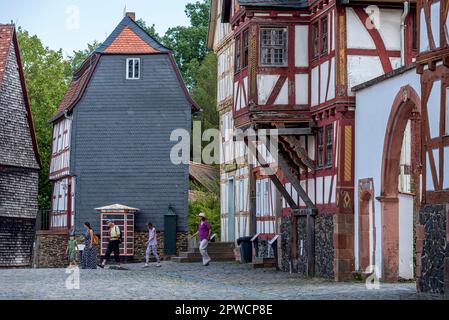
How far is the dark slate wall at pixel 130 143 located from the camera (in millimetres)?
57281

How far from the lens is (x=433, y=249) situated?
23.5 m

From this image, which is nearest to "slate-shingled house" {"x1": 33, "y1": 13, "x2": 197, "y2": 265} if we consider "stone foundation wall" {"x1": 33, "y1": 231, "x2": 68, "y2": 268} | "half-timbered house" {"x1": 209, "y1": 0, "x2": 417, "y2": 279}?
"stone foundation wall" {"x1": 33, "y1": 231, "x2": 68, "y2": 268}

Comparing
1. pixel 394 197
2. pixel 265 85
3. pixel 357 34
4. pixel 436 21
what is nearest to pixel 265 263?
pixel 265 85

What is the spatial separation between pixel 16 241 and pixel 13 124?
5.81m

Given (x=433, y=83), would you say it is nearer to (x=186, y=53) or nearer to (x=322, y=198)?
(x=322, y=198)

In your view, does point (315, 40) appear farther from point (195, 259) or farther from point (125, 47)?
point (125, 47)

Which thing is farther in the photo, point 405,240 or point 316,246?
point 316,246

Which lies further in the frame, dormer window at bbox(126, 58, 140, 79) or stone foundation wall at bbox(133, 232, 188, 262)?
dormer window at bbox(126, 58, 140, 79)

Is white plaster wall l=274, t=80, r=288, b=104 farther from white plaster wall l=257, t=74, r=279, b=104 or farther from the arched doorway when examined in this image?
the arched doorway

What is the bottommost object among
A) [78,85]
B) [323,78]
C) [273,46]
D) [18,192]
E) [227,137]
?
[18,192]

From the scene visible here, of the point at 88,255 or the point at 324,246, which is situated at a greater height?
the point at 324,246

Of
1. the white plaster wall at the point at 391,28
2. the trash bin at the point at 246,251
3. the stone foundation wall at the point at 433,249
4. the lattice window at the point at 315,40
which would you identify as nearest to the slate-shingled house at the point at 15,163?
the trash bin at the point at 246,251

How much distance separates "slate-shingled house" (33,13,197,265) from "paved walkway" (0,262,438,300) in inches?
799

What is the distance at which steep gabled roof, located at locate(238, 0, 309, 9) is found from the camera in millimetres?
32375
